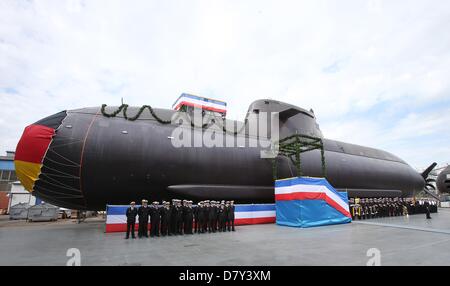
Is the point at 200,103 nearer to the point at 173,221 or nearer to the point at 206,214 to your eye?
the point at 206,214

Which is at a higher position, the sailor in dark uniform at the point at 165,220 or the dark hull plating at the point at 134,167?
the dark hull plating at the point at 134,167

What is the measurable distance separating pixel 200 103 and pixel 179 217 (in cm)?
1128

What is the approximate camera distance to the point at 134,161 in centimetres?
1063

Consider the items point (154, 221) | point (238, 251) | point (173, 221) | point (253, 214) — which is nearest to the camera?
point (238, 251)

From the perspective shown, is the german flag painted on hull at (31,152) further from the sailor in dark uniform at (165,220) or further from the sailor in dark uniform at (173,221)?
the sailor in dark uniform at (173,221)

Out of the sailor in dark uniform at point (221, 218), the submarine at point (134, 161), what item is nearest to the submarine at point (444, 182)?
the submarine at point (134, 161)

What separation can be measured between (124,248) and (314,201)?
8297 millimetres

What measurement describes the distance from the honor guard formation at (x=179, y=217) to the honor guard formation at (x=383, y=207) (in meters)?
7.86

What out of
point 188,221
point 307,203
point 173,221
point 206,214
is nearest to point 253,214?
point 307,203

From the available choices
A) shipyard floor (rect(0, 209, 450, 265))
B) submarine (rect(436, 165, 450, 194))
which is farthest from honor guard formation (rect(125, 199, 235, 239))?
submarine (rect(436, 165, 450, 194))

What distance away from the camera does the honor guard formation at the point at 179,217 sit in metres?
9.55


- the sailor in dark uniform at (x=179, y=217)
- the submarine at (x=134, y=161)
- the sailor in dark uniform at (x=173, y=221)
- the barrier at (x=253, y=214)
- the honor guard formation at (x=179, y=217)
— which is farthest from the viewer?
the barrier at (x=253, y=214)

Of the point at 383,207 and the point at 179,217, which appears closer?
Answer: the point at 179,217
